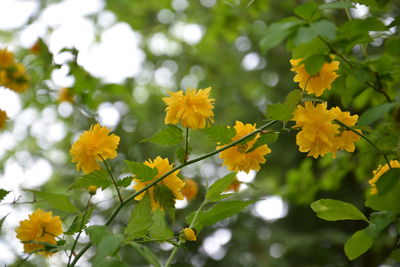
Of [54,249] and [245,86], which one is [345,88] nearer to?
[54,249]

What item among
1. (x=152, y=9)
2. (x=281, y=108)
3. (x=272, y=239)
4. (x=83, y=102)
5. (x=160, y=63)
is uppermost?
(x=281, y=108)

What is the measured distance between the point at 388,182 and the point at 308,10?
0.34m

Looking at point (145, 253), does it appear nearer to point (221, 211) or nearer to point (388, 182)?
point (221, 211)

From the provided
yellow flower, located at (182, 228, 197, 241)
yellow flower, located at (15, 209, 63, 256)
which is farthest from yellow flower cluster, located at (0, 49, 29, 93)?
yellow flower, located at (182, 228, 197, 241)

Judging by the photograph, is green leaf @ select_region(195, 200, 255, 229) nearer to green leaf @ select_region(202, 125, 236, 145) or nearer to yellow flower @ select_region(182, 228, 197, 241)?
yellow flower @ select_region(182, 228, 197, 241)

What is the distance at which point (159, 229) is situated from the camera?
98 centimetres

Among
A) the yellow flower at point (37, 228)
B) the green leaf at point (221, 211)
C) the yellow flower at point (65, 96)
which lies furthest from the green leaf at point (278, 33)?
the yellow flower at point (65, 96)

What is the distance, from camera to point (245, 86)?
5438 mm

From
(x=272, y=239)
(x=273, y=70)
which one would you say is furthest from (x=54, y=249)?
(x=273, y=70)

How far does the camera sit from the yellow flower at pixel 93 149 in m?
0.98

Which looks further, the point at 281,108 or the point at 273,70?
the point at 273,70

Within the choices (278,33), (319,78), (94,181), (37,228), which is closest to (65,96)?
(37,228)

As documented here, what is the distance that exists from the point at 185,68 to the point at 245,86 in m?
0.94

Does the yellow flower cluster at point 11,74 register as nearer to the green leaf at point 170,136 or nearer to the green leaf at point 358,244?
the green leaf at point 170,136
